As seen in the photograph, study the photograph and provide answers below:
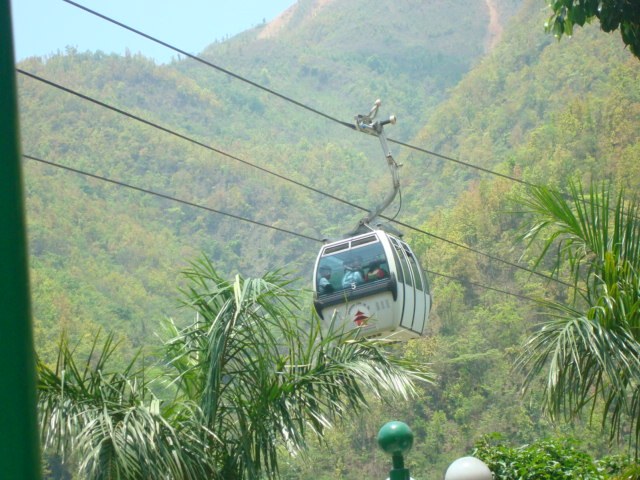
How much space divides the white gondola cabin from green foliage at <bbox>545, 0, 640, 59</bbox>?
4.64 meters

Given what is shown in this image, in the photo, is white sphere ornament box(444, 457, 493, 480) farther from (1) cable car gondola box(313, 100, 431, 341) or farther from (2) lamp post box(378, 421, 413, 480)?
(1) cable car gondola box(313, 100, 431, 341)

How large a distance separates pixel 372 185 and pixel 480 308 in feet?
156

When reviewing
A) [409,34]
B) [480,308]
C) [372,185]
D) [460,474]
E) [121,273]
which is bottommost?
[460,474]

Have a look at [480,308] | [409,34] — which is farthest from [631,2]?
[409,34]

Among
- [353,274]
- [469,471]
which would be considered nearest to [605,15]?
[469,471]

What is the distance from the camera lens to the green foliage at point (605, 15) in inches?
322

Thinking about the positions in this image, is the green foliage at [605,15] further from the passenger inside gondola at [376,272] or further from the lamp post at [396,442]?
the passenger inside gondola at [376,272]

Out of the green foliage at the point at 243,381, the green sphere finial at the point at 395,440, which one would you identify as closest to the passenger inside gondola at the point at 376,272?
the green foliage at the point at 243,381

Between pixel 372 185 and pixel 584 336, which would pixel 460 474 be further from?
pixel 372 185

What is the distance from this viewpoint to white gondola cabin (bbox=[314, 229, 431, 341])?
1261 cm

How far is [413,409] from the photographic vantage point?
59875mm

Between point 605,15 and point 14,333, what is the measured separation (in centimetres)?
720

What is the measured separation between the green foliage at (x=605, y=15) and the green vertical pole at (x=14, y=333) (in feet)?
22.5

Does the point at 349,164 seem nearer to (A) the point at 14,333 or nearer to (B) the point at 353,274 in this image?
(B) the point at 353,274
